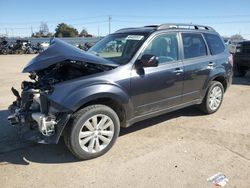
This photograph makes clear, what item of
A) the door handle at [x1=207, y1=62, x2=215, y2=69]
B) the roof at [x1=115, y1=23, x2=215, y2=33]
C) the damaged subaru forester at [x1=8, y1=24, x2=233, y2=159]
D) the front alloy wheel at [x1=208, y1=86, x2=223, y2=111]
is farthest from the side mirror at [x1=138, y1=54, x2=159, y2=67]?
the front alloy wheel at [x1=208, y1=86, x2=223, y2=111]

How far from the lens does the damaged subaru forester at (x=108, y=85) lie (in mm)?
3812

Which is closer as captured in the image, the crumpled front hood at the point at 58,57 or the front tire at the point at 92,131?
the front tire at the point at 92,131

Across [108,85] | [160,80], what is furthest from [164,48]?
[108,85]

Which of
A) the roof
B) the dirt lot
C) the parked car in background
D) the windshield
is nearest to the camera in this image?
the dirt lot

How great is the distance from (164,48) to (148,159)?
6.50 feet

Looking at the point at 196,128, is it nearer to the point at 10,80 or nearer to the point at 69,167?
the point at 69,167

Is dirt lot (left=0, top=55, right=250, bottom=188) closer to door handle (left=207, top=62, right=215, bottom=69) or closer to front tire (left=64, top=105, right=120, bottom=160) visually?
front tire (left=64, top=105, right=120, bottom=160)

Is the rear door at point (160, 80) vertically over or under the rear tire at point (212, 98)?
over

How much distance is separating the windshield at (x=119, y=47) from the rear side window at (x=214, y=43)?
1803 millimetres

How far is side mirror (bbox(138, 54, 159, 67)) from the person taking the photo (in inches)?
170

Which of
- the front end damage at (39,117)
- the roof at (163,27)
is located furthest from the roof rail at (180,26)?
the front end damage at (39,117)

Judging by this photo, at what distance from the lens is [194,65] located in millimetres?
5352

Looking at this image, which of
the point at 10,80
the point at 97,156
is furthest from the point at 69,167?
the point at 10,80

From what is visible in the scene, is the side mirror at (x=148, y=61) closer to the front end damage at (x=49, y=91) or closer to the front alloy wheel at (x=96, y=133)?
the front end damage at (x=49, y=91)
